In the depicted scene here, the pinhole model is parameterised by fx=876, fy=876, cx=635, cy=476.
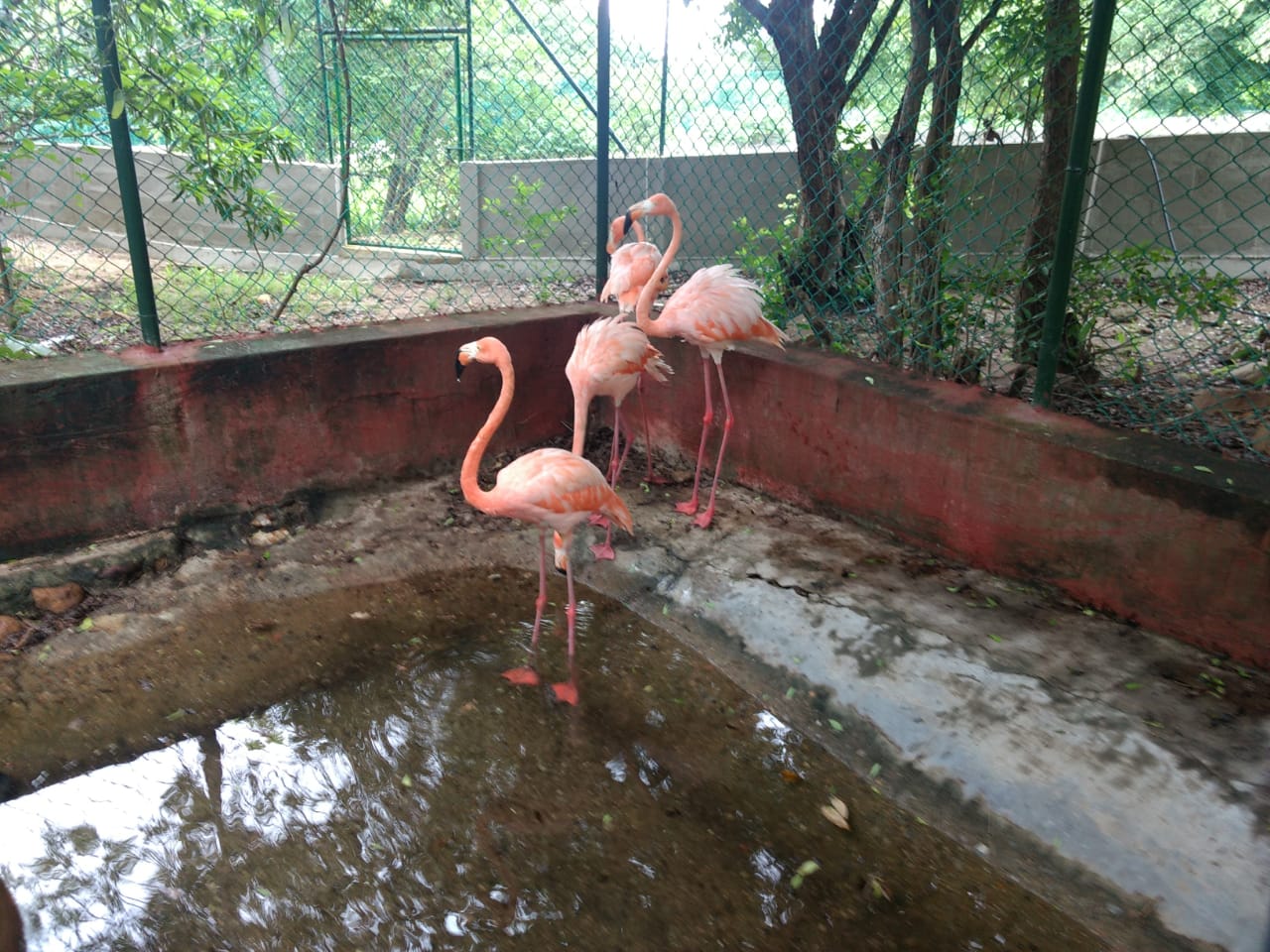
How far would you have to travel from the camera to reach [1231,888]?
197 centimetres

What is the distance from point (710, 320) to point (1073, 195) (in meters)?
1.40

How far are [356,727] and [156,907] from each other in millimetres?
746

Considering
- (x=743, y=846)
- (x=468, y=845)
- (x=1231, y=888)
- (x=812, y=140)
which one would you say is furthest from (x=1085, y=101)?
(x=468, y=845)

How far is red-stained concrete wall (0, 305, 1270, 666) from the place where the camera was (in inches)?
107

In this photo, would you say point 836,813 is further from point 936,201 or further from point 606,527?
point 936,201

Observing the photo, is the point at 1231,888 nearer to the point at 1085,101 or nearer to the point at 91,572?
the point at 1085,101

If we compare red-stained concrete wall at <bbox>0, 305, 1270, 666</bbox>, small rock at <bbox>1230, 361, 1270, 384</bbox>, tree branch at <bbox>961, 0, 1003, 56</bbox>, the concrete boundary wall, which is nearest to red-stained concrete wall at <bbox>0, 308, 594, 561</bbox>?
red-stained concrete wall at <bbox>0, 305, 1270, 666</bbox>

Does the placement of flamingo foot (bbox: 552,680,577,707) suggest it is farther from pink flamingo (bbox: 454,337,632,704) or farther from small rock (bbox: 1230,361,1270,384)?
small rock (bbox: 1230,361,1270,384)

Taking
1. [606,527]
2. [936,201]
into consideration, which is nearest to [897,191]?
[936,201]

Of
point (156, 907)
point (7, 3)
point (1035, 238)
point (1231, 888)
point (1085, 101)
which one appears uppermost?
point (7, 3)

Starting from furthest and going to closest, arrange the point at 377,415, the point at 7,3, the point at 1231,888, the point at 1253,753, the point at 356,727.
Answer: the point at 377,415 < the point at 7,3 < the point at 356,727 < the point at 1253,753 < the point at 1231,888

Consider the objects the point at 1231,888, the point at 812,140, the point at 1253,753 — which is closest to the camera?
the point at 1231,888

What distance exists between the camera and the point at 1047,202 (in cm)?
344

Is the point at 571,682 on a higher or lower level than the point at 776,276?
lower
